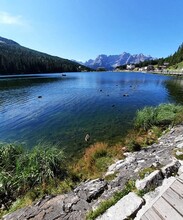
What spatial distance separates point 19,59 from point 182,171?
185318 millimetres

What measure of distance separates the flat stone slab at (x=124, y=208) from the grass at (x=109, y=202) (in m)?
0.21

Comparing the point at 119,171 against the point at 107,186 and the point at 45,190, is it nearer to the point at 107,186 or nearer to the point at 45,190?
the point at 107,186

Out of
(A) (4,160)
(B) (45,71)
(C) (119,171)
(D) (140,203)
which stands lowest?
(B) (45,71)

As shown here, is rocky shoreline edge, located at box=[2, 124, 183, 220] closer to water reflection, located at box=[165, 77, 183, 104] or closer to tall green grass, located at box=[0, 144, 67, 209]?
tall green grass, located at box=[0, 144, 67, 209]

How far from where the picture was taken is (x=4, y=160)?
1073 centimetres

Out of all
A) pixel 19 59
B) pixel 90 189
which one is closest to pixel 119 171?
pixel 90 189

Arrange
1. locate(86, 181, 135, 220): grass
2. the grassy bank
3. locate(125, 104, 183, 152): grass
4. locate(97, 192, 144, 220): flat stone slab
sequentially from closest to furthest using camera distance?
1. locate(97, 192, 144, 220): flat stone slab
2. locate(86, 181, 135, 220): grass
3. the grassy bank
4. locate(125, 104, 183, 152): grass

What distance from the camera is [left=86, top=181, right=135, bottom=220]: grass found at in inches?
222

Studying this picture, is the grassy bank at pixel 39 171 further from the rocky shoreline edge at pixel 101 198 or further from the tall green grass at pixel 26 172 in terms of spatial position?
the rocky shoreline edge at pixel 101 198

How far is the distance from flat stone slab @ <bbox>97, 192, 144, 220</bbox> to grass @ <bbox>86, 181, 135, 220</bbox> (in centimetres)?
21

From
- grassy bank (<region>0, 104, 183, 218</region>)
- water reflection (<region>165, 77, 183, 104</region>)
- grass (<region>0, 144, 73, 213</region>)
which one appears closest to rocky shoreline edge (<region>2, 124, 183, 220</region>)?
grassy bank (<region>0, 104, 183, 218</region>)

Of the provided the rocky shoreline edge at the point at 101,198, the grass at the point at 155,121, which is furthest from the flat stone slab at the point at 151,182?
the grass at the point at 155,121

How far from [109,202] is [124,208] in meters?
0.82

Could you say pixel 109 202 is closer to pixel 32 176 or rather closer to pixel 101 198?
pixel 101 198
